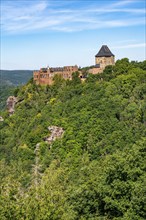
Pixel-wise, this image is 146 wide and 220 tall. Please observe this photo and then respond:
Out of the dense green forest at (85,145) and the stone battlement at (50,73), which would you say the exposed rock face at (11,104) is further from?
the stone battlement at (50,73)

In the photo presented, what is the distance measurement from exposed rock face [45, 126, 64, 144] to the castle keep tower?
2274 centimetres

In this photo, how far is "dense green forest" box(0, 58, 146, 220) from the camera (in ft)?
102

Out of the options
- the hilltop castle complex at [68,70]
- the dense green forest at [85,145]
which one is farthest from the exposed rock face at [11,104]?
the hilltop castle complex at [68,70]

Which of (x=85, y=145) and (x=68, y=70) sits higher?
(x=68, y=70)

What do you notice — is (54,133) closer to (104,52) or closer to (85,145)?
(85,145)

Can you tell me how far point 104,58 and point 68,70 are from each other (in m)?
8.34

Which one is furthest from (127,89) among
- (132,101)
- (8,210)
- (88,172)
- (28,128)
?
Result: (8,210)

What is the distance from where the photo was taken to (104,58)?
3487 inches

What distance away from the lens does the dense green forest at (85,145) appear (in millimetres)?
31141

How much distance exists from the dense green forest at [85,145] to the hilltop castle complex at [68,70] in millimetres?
1893

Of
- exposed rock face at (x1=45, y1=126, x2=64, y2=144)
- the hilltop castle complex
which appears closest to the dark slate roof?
the hilltop castle complex

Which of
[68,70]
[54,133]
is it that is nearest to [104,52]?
[68,70]

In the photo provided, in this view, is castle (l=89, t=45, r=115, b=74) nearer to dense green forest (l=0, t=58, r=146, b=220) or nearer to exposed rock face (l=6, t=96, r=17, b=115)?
dense green forest (l=0, t=58, r=146, b=220)

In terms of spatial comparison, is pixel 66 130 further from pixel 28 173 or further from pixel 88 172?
pixel 88 172
